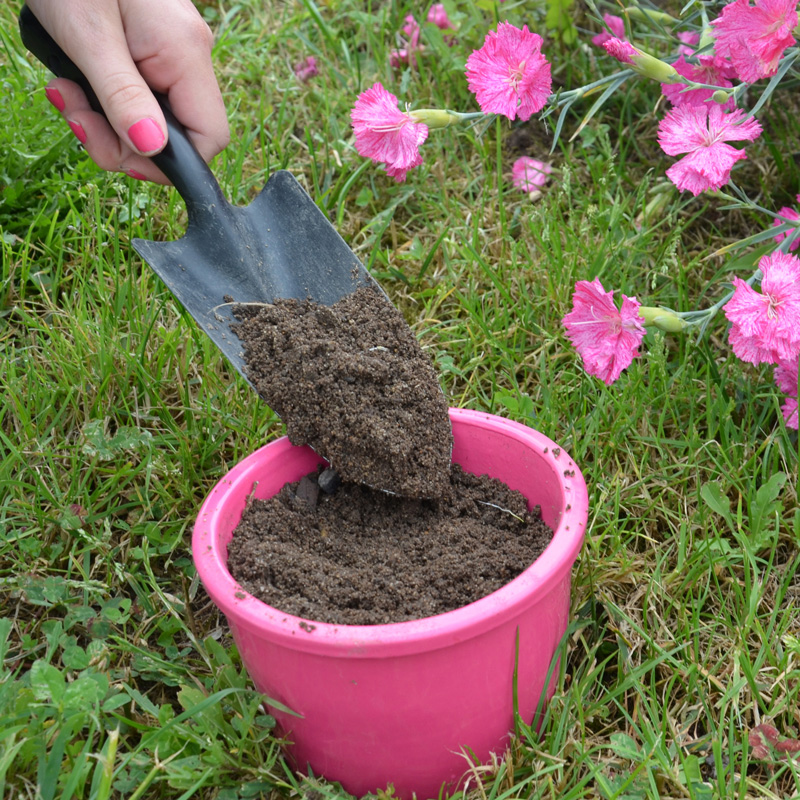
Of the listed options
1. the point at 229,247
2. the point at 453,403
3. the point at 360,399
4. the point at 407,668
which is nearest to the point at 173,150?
the point at 229,247

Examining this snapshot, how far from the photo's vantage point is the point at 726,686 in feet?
4.66

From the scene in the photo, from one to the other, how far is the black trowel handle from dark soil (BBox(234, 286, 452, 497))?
304mm

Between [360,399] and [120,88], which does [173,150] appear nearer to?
[120,88]

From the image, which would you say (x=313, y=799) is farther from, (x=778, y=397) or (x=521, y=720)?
(x=778, y=397)

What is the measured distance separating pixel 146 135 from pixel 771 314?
1.12 metres

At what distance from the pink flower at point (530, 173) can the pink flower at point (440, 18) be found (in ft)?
2.13

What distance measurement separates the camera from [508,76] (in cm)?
162

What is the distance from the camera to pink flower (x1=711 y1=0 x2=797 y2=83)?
1.37 metres

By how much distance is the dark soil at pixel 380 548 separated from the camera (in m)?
1.30

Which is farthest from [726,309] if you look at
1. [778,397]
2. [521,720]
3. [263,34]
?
[263,34]

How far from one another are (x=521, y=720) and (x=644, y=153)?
1.72 m

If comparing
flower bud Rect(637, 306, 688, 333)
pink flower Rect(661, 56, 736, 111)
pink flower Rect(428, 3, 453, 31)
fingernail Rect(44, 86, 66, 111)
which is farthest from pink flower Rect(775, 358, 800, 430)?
pink flower Rect(428, 3, 453, 31)

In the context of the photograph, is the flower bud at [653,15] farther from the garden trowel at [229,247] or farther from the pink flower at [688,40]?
the garden trowel at [229,247]

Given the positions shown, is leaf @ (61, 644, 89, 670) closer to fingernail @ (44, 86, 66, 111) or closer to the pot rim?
the pot rim
